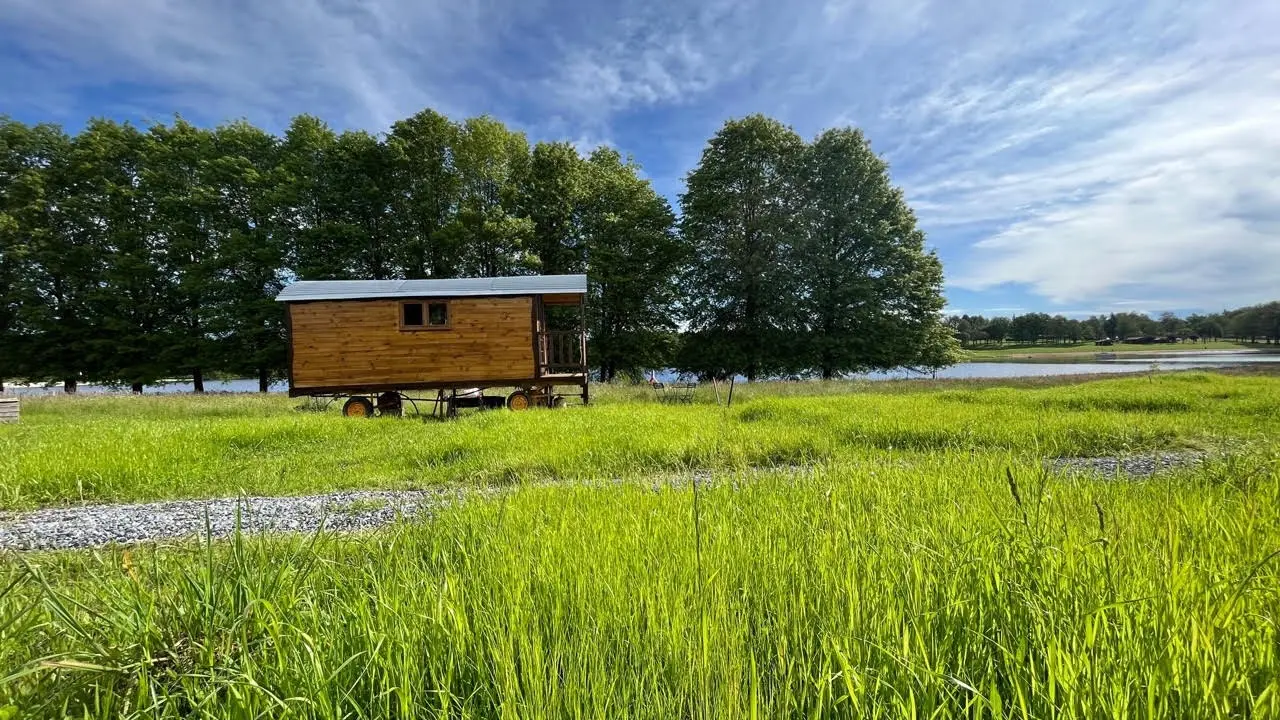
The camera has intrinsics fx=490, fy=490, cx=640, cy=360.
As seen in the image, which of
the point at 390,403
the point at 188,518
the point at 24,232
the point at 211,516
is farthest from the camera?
the point at 24,232

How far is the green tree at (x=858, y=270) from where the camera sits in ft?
77.8

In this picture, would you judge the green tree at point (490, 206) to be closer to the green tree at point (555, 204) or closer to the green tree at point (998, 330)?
the green tree at point (555, 204)

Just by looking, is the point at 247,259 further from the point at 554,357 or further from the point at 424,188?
the point at 554,357

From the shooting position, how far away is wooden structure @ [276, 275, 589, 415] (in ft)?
48.1

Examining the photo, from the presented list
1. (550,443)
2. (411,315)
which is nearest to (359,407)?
(411,315)

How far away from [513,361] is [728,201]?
16.0m

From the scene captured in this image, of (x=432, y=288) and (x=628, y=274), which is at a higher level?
(x=628, y=274)

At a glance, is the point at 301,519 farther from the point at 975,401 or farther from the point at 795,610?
the point at 975,401

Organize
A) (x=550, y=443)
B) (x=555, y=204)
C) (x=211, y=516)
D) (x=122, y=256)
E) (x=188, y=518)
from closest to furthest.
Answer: (x=211, y=516)
(x=188, y=518)
(x=550, y=443)
(x=122, y=256)
(x=555, y=204)

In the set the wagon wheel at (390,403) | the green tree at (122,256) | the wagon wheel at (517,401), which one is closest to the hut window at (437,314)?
the wagon wheel at (390,403)

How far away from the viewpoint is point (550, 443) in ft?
23.6

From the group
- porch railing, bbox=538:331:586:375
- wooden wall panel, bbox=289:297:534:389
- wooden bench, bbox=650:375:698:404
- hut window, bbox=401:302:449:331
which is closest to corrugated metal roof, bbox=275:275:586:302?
wooden wall panel, bbox=289:297:534:389

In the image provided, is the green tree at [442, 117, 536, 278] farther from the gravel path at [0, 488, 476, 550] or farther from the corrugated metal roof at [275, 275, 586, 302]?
the gravel path at [0, 488, 476, 550]

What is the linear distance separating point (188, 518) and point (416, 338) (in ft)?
36.4
